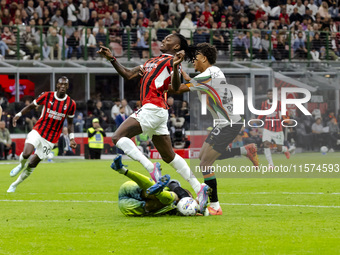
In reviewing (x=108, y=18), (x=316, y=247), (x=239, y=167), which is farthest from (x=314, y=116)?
(x=316, y=247)

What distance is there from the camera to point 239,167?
17.5m

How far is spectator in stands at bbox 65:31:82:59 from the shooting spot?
1233 inches

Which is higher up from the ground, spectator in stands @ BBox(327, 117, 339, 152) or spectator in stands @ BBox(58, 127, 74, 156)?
spectator in stands @ BBox(327, 117, 339, 152)

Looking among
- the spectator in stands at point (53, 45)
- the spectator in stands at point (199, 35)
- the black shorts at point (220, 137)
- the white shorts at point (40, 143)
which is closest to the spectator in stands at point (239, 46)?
the spectator in stands at point (199, 35)

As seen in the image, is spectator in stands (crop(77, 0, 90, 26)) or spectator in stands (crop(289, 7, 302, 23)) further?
spectator in stands (crop(289, 7, 302, 23))

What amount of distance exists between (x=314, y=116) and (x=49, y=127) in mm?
10244

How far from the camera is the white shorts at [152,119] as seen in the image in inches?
418

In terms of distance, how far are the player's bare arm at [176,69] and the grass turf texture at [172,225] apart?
67.7 inches

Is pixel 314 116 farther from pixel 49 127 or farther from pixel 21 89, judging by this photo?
pixel 21 89

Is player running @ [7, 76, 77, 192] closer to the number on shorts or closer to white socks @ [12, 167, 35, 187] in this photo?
the number on shorts

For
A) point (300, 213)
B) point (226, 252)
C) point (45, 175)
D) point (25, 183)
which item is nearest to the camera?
point (226, 252)

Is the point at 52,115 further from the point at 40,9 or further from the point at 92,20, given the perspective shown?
the point at 92,20

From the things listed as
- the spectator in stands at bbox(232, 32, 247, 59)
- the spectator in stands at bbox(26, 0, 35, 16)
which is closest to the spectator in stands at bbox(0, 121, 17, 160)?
the spectator in stands at bbox(26, 0, 35, 16)

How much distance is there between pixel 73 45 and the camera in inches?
1239
